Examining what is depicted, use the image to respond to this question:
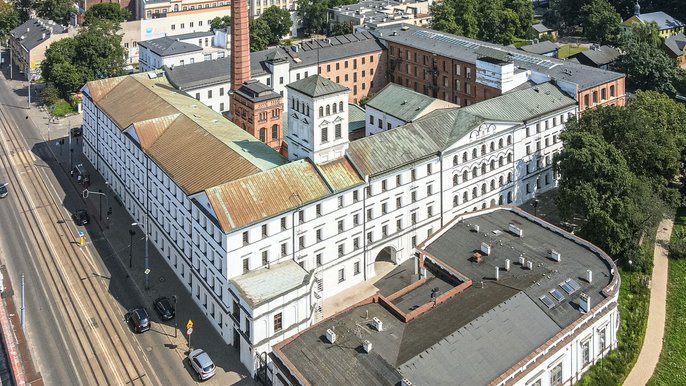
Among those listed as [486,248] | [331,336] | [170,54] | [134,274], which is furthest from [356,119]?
[331,336]

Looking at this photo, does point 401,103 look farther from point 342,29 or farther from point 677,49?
point 677,49

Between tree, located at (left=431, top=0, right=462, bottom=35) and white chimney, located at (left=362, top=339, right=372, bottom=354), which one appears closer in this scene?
white chimney, located at (left=362, top=339, right=372, bottom=354)

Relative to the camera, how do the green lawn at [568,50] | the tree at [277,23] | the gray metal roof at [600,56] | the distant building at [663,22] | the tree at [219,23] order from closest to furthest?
1. the gray metal roof at [600,56]
2. the green lawn at [568,50]
3. the distant building at [663,22]
4. the tree at [219,23]
5. the tree at [277,23]

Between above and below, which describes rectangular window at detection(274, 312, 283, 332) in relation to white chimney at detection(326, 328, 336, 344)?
below

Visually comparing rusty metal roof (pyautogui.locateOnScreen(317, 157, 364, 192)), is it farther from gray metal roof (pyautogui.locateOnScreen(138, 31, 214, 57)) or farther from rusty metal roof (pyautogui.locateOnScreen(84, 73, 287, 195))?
gray metal roof (pyautogui.locateOnScreen(138, 31, 214, 57))

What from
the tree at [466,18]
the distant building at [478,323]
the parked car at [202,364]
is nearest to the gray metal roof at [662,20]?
the tree at [466,18]

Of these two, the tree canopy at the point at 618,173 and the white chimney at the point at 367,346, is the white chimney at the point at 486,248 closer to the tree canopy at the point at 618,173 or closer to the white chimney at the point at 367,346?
the tree canopy at the point at 618,173

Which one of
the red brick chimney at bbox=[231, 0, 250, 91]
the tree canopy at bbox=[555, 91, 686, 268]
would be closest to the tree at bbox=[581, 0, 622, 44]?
the tree canopy at bbox=[555, 91, 686, 268]
